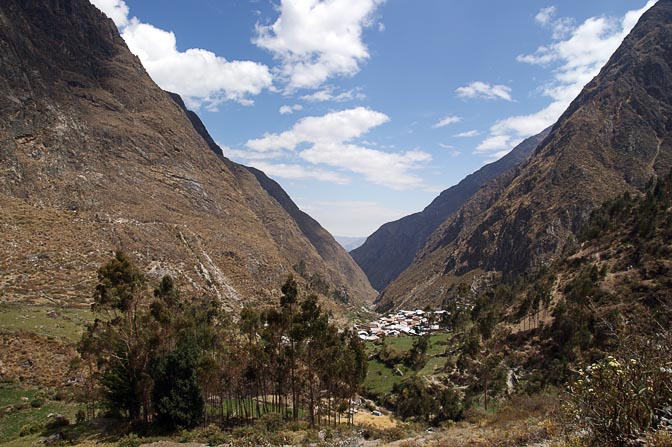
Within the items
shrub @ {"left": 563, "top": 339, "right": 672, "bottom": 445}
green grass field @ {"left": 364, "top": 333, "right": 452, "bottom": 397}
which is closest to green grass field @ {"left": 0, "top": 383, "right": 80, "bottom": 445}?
shrub @ {"left": 563, "top": 339, "right": 672, "bottom": 445}

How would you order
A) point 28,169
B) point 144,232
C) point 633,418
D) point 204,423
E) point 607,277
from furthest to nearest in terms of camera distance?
1. point 144,232
2. point 28,169
3. point 607,277
4. point 204,423
5. point 633,418

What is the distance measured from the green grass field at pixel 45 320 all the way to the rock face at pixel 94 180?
596 centimetres

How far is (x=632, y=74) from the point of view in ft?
606

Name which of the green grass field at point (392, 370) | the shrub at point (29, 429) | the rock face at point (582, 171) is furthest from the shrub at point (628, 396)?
the rock face at point (582, 171)

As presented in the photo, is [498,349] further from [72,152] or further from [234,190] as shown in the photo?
[234,190]

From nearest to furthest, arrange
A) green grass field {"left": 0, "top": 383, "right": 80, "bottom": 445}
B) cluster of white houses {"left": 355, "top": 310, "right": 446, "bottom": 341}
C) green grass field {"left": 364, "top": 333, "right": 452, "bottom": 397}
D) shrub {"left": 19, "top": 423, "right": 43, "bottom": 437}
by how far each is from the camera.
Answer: shrub {"left": 19, "top": 423, "right": 43, "bottom": 437} < green grass field {"left": 0, "top": 383, "right": 80, "bottom": 445} < green grass field {"left": 364, "top": 333, "right": 452, "bottom": 397} < cluster of white houses {"left": 355, "top": 310, "right": 446, "bottom": 341}

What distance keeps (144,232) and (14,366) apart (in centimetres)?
5484

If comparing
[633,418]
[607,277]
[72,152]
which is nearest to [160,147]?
[72,152]

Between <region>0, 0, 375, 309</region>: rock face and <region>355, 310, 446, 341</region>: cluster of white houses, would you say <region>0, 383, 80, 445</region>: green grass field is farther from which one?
A: <region>355, 310, 446, 341</region>: cluster of white houses

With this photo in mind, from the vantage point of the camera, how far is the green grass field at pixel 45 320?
38906mm

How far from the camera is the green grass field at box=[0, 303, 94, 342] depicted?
38.9m

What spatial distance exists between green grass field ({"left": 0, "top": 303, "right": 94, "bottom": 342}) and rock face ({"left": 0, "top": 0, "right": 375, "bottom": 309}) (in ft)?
19.6

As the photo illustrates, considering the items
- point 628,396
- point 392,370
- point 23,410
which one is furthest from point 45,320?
point 392,370

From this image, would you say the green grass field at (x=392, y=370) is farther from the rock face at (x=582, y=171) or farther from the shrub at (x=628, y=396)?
the rock face at (x=582, y=171)
